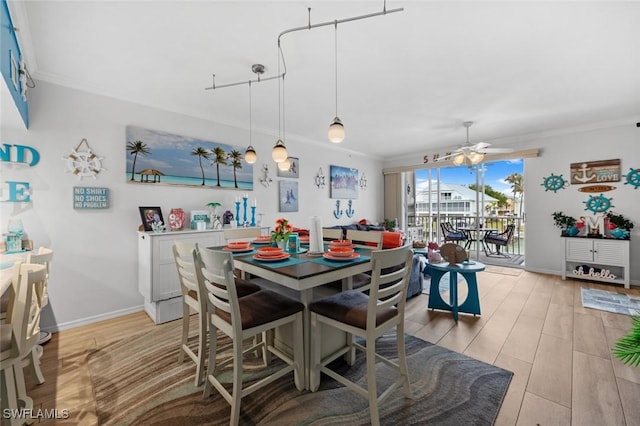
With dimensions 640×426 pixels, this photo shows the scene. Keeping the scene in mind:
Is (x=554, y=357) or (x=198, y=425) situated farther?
(x=554, y=357)

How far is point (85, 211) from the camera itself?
9.59ft

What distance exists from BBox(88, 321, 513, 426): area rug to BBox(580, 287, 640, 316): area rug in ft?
7.70

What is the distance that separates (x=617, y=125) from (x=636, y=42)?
9.39 feet

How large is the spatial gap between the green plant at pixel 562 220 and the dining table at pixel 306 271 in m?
4.55

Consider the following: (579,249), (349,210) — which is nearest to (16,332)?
(349,210)

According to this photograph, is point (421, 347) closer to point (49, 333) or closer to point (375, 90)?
point (375, 90)

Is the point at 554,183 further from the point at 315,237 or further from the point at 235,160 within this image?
the point at 235,160

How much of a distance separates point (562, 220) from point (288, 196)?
4.74m

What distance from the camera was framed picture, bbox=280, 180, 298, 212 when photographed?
4.84 meters

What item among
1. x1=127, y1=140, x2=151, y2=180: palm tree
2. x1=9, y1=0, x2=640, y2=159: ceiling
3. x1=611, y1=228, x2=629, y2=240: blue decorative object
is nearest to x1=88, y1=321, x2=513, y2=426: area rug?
x1=127, y1=140, x2=151, y2=180: palm tree

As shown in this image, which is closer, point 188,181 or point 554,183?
point 188,181

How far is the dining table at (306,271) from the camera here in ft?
5.19

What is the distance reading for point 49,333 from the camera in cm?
267

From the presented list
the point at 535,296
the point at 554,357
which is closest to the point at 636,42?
the point at 554,357
